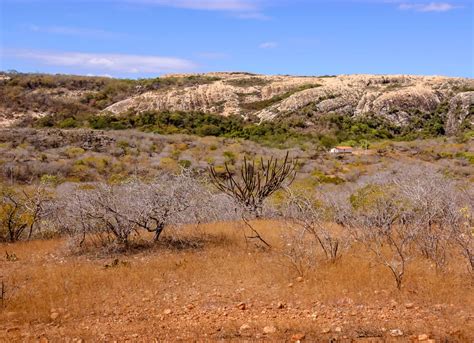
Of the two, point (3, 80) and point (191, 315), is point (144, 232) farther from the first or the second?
point (3, 80)

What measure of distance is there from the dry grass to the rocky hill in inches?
1800

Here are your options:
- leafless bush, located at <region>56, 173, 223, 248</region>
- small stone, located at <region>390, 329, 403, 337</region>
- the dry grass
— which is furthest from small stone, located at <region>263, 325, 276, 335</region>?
leafless bush, located at <region>56, 173, 223, 248</region>

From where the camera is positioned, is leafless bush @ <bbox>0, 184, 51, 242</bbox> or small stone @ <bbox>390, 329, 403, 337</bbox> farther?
leafless bush @ <bbox>0, 184, 51, 242</bbox>

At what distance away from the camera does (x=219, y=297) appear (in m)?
8.27

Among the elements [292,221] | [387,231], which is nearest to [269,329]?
[387,231]

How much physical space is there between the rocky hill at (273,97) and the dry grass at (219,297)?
4571 cm

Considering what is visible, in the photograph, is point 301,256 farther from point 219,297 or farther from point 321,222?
point 219,297

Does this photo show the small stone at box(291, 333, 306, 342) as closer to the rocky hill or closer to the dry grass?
the dry grass

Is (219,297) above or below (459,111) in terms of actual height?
below

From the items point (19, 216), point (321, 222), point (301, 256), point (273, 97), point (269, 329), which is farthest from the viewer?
point (273, 97)

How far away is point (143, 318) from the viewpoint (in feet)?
24.0

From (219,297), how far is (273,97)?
5958 centimetres

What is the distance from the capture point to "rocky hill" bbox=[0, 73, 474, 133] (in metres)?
56.2

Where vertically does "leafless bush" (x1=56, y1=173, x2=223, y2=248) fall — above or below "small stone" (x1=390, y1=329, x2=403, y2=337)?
above
